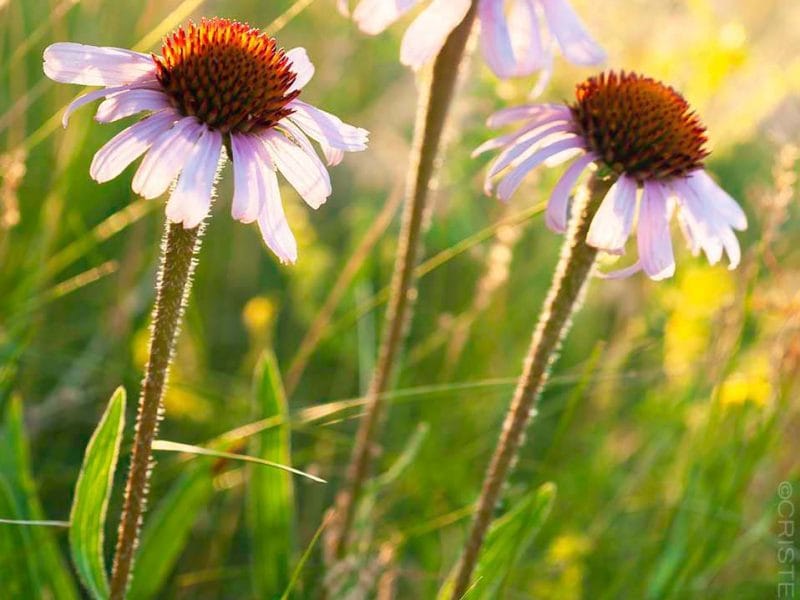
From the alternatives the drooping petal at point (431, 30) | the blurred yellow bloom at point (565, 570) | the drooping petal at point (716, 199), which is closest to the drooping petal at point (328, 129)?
the drooping petal at point (431, 30)

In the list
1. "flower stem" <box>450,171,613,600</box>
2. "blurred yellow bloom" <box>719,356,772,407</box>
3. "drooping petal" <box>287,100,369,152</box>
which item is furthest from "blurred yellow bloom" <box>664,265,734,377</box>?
"drooping petal" <box>287,100,369,152</box>

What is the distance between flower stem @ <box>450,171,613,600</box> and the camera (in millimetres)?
1099

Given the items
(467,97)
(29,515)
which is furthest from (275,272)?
(29,515)

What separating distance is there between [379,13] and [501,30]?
0.54 ft

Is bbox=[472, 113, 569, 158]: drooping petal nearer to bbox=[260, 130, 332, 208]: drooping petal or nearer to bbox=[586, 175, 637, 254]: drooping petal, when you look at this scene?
bbox=[586, 175, 637, 254]: drooping petal

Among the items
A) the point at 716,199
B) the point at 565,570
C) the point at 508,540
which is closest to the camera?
the point at 716,199

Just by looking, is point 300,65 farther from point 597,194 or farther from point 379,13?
point 597,194

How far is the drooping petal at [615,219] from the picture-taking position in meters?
1.02

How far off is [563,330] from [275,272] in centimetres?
183

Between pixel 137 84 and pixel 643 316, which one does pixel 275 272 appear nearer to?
pixel 643 316

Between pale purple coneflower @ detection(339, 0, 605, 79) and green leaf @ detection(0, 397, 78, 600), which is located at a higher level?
pale purple coneflower @ detection(339, 0, 605, 79)

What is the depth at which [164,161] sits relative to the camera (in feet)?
2.80

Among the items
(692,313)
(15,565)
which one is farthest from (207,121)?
(692,313)

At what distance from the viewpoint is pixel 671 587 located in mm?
1429
